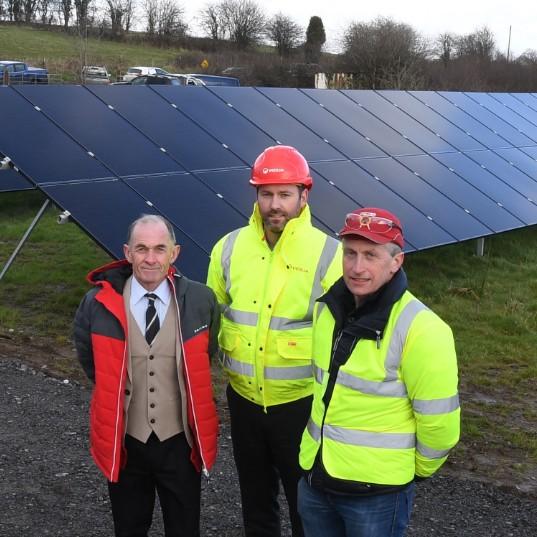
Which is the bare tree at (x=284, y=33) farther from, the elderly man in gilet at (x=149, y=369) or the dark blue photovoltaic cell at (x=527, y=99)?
the elderly man in gilet at (x=149, y=369)

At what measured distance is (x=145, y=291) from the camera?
11.7 ft

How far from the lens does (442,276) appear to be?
1018 cm

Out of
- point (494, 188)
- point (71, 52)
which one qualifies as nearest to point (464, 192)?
point (494, 188)

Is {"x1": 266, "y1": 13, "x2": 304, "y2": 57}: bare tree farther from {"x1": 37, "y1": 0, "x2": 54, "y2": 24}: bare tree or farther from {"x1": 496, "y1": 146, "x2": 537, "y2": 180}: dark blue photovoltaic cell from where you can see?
{"x1": 496, "y1": 146, "x2": 537, "y2": 180}: dark blue photovoltaic cell

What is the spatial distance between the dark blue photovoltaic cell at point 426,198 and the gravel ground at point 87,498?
4724mm

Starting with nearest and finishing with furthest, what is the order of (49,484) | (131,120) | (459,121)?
(49,484), (131,120), (459,121)

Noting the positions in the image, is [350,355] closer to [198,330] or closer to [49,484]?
[198,330]

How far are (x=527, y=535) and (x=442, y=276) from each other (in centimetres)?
584

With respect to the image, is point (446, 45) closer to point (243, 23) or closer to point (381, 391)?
point (243, 23)

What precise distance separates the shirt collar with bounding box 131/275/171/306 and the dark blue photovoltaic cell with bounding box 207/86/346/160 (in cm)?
595

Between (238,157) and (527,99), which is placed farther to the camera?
(527,99)

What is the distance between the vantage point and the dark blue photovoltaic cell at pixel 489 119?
44.6 feet

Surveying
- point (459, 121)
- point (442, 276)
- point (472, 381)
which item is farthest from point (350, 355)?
point (459, 121)

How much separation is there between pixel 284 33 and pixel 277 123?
2186 inches
